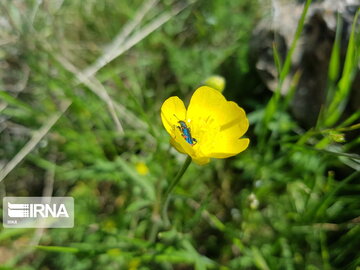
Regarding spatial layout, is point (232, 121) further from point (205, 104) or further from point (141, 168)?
point (141, 168)

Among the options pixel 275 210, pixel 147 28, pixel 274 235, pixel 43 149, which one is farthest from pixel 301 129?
pixel 43 149

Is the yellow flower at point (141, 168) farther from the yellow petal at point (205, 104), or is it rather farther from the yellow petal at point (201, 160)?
the yellow petal at point (201, 160)

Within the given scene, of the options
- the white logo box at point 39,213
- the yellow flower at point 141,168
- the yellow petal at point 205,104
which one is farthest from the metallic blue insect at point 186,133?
the white logo box at point 39,213

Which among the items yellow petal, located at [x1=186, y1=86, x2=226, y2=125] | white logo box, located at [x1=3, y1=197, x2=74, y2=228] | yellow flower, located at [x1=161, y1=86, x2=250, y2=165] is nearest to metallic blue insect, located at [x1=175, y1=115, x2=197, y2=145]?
yellow flower, located at [x1=161, y1=86, x2=250, y2=165]

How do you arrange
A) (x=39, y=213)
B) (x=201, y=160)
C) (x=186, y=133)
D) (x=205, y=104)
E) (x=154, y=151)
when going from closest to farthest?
(x=201, y=160) → (x=186, y=133) → (x=205, y=104) → (x=39, y=213) → (x=154, y=151)

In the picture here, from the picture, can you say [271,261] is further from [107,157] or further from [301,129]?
[107,157]

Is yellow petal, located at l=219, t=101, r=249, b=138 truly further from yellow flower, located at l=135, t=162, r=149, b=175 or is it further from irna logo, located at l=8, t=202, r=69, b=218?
irna logo, located at l=8, t=202, r=69, b=218

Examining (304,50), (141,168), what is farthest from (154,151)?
(304,50)
